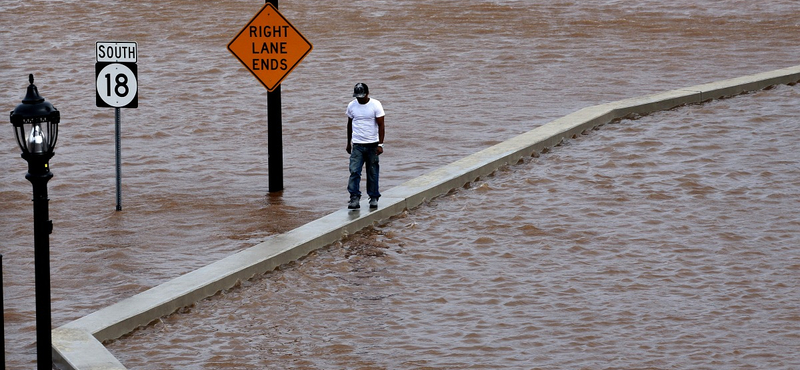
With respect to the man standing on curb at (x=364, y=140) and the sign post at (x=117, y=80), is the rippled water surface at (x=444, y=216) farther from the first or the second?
the sign post at (x=117, y=80)

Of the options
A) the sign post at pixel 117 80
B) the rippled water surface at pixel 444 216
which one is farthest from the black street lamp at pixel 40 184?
the sign post at pixel 117 80

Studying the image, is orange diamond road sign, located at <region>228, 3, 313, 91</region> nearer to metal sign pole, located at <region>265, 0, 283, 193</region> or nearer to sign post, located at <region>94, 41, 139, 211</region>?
metal sign pole, located at <region>265, 0, 283, 193</region>

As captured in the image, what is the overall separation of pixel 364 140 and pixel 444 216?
1.27 m

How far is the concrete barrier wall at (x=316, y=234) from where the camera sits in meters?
9.16

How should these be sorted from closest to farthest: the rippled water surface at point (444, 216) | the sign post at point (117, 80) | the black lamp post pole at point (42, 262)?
the black lamp post pole at point (42, 262), the rippled water surface at point (444, 216), the sign post at point (117, 80)

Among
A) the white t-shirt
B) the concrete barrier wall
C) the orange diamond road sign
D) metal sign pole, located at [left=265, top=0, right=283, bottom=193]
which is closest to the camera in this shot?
the concrete barrier wall

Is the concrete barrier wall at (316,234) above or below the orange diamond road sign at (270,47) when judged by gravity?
below

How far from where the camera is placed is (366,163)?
12.9 metres

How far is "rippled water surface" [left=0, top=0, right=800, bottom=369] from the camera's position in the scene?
9531 millimetres

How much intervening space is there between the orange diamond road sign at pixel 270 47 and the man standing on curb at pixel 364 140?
1674 millimetres

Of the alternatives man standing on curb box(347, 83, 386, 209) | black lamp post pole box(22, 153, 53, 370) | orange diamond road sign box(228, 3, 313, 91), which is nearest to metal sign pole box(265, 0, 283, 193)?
orange diamond road sign box(228, 3, 313, 91)

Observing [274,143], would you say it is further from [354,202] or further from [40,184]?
[40,184]

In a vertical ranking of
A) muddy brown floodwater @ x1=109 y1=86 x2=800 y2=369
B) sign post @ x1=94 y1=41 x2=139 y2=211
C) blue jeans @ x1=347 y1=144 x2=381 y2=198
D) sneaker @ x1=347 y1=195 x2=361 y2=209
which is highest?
sign post @ x1=94 y1=41 x2=139 y2=211

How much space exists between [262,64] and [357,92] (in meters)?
1.98
